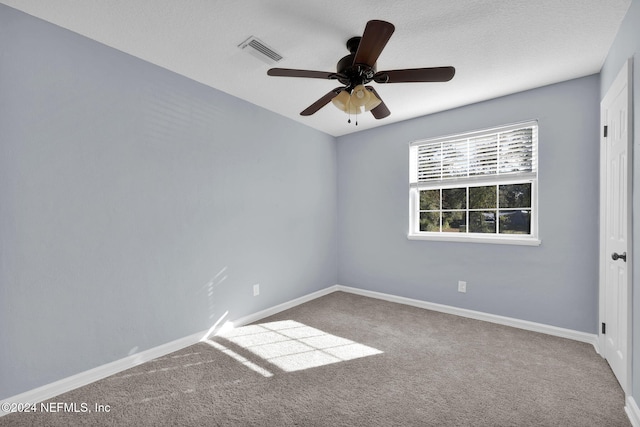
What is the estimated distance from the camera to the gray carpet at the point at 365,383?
1.66 meters

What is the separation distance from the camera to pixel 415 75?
1846 mm

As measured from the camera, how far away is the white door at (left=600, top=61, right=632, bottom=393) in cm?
176

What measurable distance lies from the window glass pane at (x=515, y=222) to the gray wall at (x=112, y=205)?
274cm

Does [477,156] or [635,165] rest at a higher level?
[477,156]

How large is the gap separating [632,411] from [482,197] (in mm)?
2165

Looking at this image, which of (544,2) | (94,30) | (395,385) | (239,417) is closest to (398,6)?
(544,2)

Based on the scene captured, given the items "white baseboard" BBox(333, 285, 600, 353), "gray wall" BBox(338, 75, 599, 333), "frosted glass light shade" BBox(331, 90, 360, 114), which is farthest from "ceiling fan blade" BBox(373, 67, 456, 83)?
"white baseboard" BBox(333, 285, 600, 353)

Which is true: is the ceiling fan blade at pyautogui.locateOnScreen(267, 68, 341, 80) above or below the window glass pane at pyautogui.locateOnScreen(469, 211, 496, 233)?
above

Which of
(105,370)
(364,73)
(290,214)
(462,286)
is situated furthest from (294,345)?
(364,73)

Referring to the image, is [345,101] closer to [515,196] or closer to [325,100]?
[325,100]

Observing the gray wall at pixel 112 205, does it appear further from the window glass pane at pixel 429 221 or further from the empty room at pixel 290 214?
the window glass pane at pixel 429 221

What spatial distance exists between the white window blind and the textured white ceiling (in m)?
0.54

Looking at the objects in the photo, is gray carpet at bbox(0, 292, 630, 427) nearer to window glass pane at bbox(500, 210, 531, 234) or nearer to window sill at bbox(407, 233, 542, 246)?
window sill at bbox(407, 233, 542, 246)

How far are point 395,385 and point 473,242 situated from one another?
200 cm
